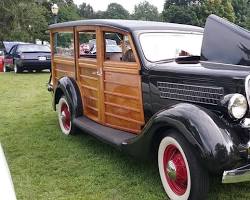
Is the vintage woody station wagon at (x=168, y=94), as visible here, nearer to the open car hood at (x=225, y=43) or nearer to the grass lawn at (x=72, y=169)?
the open car hood at (x=225, y=43)

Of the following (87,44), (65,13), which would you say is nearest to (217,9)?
(65,13)

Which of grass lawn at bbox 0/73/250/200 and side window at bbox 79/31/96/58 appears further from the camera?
side window at bbox 79/31/96/58

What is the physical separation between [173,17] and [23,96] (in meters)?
50.7

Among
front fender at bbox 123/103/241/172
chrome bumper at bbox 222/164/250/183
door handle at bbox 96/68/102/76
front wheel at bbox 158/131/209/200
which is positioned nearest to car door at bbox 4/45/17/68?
door handle at bbox 96/68/102/76

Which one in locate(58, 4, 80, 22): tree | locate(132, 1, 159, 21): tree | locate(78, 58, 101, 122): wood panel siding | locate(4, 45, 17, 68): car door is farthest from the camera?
locate(132, 1, 159, 21): tree

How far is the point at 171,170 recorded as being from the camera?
150 inches

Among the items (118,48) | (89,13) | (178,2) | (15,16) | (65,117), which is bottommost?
(65,117)

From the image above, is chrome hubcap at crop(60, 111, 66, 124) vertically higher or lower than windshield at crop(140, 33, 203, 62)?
lower

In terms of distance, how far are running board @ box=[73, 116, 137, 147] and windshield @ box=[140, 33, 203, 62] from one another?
984mm

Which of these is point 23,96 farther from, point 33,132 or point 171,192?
point 171,192

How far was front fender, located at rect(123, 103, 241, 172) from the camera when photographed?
Result: 129 inches

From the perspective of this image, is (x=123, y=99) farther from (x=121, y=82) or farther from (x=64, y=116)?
(x=64, y=116)

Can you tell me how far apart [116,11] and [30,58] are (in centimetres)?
8533

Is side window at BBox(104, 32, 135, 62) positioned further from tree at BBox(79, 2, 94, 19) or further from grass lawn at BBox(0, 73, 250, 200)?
tree at BBox(79, 2, 94, 19)
